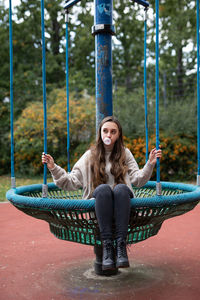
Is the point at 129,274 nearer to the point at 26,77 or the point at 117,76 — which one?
the point at 26,77

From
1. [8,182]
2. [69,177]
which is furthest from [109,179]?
[8,182]

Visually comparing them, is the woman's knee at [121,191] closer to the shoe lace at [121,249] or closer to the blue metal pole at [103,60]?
the shoe lace at [121,249]

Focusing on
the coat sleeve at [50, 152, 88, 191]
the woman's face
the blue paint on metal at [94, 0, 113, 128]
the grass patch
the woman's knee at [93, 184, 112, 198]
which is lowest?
the grass patch

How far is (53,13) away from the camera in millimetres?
13953

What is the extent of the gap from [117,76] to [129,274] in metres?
12.6

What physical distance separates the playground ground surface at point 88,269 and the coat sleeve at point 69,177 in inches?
25.1

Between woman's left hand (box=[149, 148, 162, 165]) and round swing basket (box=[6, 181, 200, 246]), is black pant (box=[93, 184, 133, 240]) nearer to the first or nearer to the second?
round swing basket (box=[6, 181, 200, 246])

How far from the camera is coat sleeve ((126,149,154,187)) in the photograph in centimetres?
220

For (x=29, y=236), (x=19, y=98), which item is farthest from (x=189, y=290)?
(x=19, y=98)

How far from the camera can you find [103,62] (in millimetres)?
2457

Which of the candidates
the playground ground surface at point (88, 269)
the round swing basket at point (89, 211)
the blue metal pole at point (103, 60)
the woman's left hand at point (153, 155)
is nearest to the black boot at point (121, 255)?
the round swing basket at point (89, 211)

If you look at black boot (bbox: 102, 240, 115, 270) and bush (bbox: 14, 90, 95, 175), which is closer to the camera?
black boot (bbox: 102, 240, 115, 270)

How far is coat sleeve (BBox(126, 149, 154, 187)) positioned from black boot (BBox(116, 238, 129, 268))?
0.45 meters

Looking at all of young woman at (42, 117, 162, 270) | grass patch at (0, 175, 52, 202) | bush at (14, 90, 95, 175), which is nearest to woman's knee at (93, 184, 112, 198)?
young woman at (42, 117, 162, 270)
